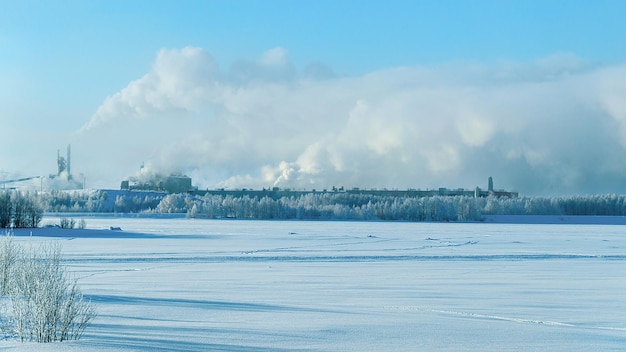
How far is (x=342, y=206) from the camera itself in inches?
4924

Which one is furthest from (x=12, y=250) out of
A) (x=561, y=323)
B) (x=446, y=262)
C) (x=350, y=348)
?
(x=446, y=262)

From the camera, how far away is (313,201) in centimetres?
13588

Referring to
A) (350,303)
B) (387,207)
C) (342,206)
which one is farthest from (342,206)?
(350,303)

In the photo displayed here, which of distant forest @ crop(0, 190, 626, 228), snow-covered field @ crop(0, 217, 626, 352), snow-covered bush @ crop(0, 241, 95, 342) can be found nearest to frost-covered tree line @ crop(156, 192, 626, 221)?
distant forest @ crop(0, 190, 626, 228)

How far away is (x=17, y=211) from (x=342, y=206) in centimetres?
6237

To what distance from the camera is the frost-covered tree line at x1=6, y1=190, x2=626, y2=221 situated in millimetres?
121062

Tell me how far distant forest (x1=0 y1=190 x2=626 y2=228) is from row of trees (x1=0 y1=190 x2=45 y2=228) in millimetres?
41806

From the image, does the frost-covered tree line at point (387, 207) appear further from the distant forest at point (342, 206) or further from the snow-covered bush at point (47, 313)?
the snow-covered bush at point (47, 313)

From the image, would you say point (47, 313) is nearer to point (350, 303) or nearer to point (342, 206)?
point (350, 303)

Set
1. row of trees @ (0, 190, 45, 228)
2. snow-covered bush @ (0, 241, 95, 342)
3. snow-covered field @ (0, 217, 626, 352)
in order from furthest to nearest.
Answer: row of trees @ (0, 190, 45, 228) → snow-covered field @ (0, 217, 626, 352) → snow-covered bush @ (0, 241, 95, 342)

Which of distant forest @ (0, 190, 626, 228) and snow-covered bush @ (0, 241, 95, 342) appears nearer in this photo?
snow-covered bush @ (0, 241, 95, 342)

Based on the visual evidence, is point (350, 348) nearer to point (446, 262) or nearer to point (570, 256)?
point (446, 262)

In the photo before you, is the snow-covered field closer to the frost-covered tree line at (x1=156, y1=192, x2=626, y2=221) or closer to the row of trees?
the row of trees

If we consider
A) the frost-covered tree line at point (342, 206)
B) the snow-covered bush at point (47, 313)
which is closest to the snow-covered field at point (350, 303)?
the snow-covered bush at point (47, 313)
